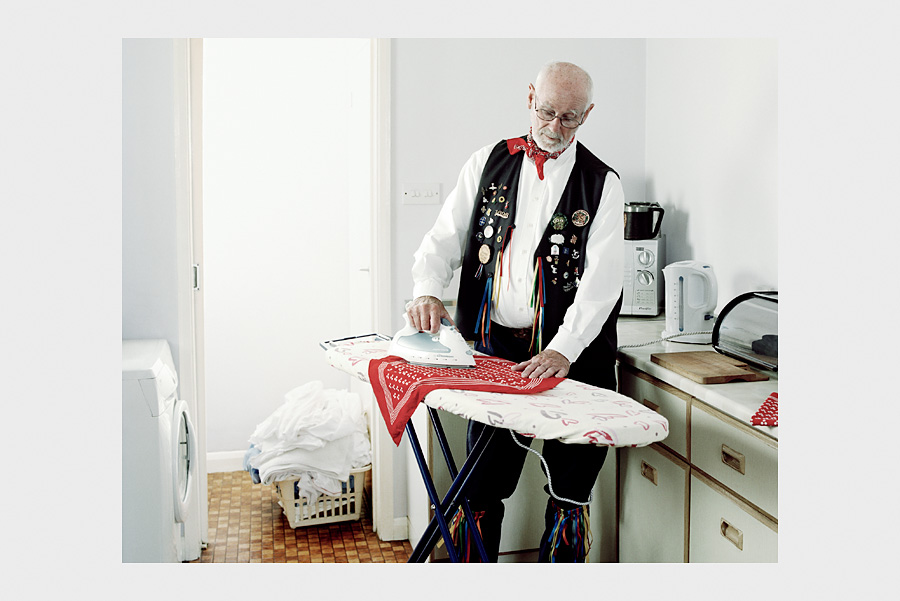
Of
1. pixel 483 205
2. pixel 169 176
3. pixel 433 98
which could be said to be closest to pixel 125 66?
pixel 169 176

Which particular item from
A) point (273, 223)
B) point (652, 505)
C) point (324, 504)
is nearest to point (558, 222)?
point (652, 505)

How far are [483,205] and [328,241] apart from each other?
1.76 meters

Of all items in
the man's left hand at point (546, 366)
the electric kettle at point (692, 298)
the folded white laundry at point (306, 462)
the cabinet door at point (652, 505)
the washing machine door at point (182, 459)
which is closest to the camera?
the man's left hand at point (546, 366)

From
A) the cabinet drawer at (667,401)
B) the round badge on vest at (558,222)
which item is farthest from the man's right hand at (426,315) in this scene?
the cabinet drawer at (667,401)

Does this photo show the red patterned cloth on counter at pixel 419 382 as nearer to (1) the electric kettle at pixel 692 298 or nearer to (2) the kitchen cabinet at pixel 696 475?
(2) the kitchen cabinet at pixel 696 475

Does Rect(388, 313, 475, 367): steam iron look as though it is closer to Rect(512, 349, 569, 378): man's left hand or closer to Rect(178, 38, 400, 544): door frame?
Rect(512, 349, 569, 378): man's left hand

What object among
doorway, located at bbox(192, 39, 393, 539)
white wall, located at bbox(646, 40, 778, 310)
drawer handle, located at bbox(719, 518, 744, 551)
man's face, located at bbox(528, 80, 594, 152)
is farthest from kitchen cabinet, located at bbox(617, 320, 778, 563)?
doorway, located at bbox(192, 39, 393, 539)

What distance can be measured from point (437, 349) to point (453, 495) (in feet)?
1.19

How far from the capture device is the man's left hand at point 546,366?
5.60ft

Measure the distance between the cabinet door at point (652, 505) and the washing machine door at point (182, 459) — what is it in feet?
4.27

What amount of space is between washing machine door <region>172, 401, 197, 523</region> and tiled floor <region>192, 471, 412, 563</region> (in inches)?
14.3

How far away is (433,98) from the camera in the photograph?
108 inches

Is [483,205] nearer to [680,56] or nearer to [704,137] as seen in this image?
[704,137]

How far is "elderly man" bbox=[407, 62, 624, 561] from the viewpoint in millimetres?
1869
